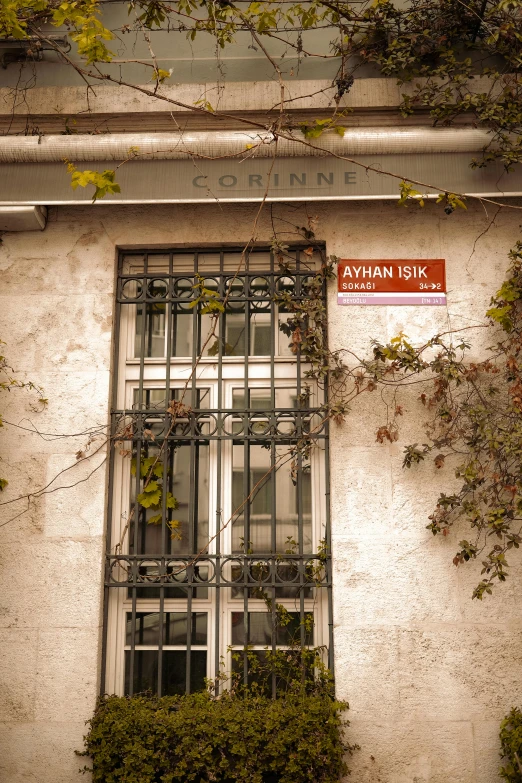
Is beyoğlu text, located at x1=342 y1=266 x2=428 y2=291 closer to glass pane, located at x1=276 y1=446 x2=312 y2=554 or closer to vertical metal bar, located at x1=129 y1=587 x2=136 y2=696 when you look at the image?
glass pane, located at x1=276 y1=446 x2=312 y2=554

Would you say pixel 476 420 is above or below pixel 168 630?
above

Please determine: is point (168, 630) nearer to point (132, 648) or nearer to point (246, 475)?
point (132, 648)

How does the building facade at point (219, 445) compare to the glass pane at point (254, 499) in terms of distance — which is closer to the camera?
the building facade at point (219, 445)

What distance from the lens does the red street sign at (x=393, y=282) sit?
5.00 m

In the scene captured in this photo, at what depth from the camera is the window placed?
15.8ft

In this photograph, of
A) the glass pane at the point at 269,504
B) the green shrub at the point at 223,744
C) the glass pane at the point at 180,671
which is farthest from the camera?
the glass pane at the point at 269,504

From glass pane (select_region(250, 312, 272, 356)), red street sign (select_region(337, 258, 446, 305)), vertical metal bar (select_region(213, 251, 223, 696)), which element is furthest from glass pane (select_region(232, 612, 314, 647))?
red street sign (select_region(337, 258, 446, 305))

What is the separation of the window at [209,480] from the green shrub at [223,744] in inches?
13.2

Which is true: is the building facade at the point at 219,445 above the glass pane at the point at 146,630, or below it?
above

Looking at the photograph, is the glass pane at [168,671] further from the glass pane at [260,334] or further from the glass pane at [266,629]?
the glass pane at [260,334]

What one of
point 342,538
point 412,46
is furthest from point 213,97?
point 342,538

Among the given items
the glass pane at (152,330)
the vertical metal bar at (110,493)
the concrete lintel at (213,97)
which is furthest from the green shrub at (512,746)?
the concrete lintel at (213,97)

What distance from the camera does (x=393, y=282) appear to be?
16.5 ft

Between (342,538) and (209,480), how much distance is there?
980 mm
